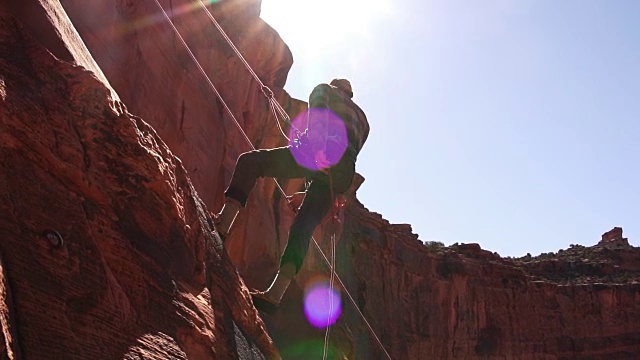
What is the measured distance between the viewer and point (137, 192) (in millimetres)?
4395

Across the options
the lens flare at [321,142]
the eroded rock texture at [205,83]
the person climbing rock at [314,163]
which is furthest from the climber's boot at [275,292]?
the eroded rock texture at [205,83]

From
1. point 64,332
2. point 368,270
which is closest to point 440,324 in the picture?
point 368,270

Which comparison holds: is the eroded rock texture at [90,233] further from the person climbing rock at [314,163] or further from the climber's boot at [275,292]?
the person climbing rock at [314,163]

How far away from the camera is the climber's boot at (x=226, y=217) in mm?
6578

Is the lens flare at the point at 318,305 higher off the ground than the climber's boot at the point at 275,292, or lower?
higher

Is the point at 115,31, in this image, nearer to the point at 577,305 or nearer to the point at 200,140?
the point at 200,140

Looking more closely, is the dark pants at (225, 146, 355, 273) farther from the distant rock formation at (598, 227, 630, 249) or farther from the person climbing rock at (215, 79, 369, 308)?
the distant rock formation at (598, 227, 630, 249)

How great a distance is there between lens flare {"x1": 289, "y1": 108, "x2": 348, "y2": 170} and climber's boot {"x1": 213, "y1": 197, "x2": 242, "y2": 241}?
1.03 m

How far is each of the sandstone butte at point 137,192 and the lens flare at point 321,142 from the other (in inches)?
69.4

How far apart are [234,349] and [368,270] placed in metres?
24.2

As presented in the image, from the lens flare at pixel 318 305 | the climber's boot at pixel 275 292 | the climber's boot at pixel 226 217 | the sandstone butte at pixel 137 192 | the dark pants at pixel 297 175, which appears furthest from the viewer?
the lens flare at pixel 318 305

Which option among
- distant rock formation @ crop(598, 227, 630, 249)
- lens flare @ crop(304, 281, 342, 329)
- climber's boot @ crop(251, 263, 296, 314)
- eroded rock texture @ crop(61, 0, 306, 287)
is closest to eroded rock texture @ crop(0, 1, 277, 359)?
climber's boot @ crop(251, 263, 296, 314)

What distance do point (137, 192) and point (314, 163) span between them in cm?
318

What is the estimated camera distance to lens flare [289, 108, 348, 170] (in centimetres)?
718
